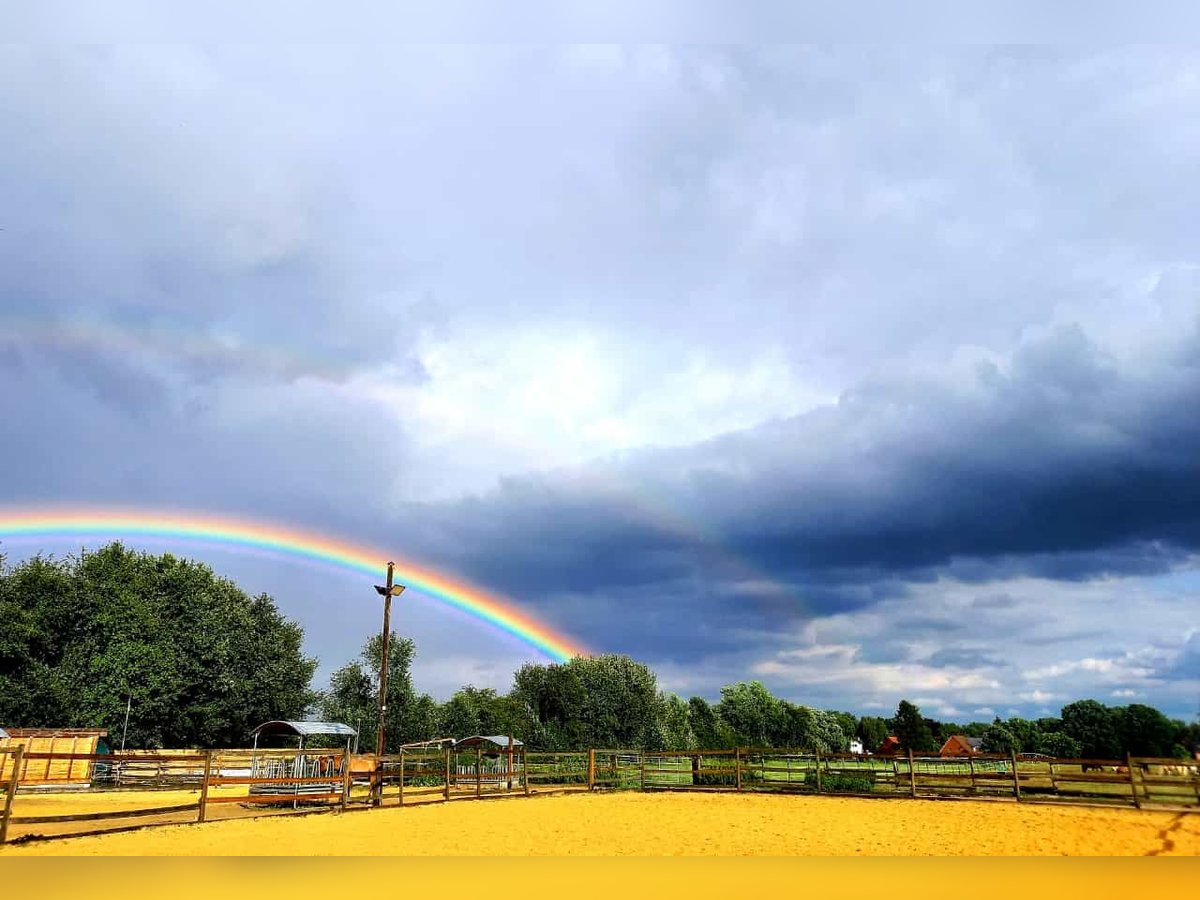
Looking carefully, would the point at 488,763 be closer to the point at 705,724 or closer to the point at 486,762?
the point at 486,762

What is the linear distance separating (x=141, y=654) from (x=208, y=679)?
13.4 ft

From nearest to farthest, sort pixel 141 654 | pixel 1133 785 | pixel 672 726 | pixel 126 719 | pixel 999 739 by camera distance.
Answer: pixel 1133 785, pixel 999 739, pixel 126 719, pixel 141 654, pixel 672 726

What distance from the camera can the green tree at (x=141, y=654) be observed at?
4138 centimetres

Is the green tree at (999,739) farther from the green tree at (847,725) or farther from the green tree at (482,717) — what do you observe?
the green tree at (847,725)

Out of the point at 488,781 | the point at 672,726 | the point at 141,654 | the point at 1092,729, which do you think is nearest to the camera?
the point at 1092,729

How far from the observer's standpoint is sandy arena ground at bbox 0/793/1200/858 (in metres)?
10.6

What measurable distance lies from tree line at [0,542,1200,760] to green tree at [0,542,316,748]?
0.07 m

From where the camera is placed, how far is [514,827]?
55.4ft

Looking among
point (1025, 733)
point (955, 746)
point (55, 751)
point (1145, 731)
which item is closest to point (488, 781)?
point (55, 751)

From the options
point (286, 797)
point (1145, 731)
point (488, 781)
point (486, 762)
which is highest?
point (1145, 731)

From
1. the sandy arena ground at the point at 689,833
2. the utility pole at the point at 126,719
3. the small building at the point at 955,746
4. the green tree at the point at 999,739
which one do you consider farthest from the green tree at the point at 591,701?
the green tree at the point at 999,739

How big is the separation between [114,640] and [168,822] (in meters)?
31.1

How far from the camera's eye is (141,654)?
43031mm

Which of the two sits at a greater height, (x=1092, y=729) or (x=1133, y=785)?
(x=1092, y=729)
